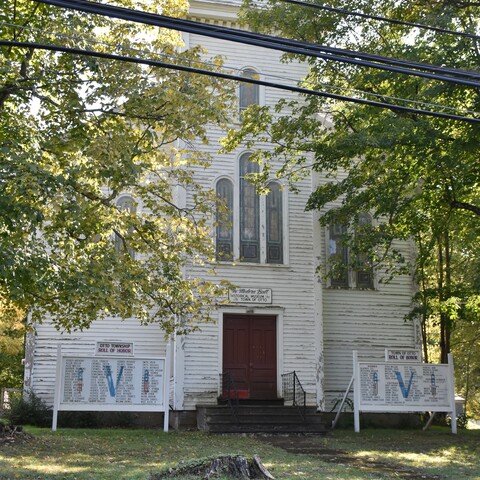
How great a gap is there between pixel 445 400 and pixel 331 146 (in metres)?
7.47

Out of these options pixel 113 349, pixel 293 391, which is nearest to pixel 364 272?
pixel 293 391

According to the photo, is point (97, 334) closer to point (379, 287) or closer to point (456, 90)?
point (379, 287)

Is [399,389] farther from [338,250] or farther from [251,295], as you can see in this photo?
[338,250]

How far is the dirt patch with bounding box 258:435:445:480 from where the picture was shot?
39.5 ft

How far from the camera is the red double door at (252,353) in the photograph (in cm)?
2061

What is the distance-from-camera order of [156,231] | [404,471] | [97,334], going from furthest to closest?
[97,334] → [156,231] → [404,471]

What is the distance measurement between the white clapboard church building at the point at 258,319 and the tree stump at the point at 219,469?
33.1 feet

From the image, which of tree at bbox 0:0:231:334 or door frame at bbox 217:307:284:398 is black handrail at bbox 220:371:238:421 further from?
tree at bbox 0:0:231:334

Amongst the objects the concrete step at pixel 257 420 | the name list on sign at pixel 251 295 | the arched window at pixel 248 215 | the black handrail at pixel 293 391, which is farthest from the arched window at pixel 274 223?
the concrete step at pixel 257 420

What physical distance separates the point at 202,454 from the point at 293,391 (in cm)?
701

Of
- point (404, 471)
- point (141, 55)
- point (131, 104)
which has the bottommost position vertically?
point (404, 471)

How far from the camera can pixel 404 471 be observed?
12.4m

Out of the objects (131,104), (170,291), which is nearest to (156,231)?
(170,291)

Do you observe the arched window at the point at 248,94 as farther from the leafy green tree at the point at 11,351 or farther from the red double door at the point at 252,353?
the leafy green tree at the point at 11,351
